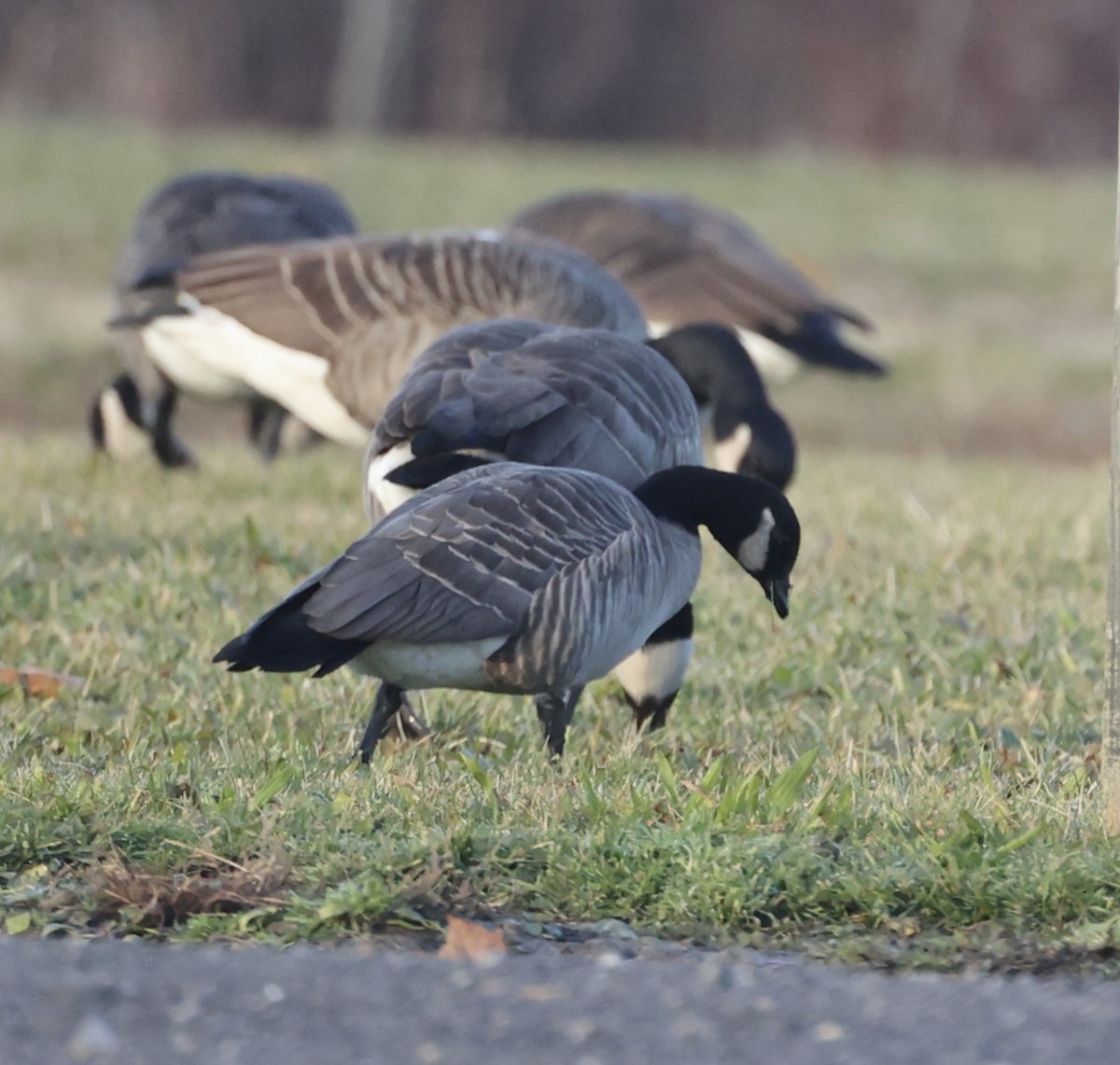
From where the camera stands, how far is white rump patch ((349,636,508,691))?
425cm

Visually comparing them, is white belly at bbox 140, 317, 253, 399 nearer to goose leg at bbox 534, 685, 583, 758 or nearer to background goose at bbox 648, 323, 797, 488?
background goose at bbox 648, 323, 797, 488

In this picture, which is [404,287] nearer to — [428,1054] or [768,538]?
[768,538]

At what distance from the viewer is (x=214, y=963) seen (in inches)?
121

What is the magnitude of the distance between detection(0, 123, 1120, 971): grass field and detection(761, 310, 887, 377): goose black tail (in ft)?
1.87

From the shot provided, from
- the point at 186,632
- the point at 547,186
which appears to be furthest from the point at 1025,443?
the point at 186,632

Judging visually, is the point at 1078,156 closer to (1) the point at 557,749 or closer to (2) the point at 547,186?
(2) the point at 547,186

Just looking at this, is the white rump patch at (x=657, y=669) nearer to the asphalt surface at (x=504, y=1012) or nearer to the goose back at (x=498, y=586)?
the goose back at (x=498, y=586)

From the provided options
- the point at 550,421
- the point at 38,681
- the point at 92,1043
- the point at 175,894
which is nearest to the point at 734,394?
the point at 550,421

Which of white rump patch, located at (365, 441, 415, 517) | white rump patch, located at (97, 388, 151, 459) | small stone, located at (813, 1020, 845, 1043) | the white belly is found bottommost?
white rump patch, located at (97, 388, 151, 459)

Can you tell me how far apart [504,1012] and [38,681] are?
2.73m

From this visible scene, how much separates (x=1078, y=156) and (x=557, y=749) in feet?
83.1

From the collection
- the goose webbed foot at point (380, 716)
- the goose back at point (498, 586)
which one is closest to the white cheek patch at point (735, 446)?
the goose back at point (498, 586)

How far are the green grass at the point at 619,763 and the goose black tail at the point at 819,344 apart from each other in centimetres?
138

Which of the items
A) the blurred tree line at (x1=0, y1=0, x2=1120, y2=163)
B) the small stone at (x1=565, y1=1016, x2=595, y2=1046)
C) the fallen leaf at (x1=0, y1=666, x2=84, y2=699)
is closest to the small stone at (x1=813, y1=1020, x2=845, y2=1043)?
the small stone at (x1=565, y1=1016, x2=595, y2=1046)
